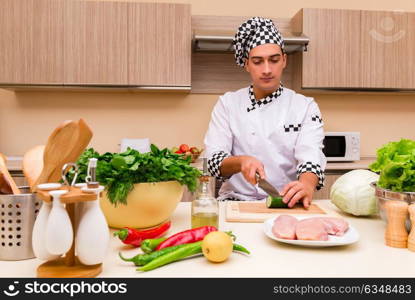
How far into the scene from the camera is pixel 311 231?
37.3 inches

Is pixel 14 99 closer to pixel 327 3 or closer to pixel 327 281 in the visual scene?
pixel 327 3

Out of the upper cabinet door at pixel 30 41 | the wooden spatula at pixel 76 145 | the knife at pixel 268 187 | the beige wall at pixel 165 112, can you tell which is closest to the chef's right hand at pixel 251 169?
the knife at pixel 268 187

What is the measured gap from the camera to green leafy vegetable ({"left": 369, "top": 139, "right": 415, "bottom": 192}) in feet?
3.31


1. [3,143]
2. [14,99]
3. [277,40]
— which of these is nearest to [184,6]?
[277,40]

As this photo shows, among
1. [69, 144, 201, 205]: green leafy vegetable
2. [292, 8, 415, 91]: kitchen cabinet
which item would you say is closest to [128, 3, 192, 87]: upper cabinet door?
[292, 8, 415, 91]: kitchen cabinet

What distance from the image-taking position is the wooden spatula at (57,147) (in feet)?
2.56

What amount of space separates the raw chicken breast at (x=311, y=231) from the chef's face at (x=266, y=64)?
100 centimetres

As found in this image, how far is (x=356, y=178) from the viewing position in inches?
49.1

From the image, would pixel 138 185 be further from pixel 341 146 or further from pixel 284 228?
pixel 341 146

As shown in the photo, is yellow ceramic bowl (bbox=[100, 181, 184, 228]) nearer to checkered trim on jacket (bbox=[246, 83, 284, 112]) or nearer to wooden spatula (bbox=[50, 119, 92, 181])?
wooden spatula (bbox=[50, 119, 92, 181])

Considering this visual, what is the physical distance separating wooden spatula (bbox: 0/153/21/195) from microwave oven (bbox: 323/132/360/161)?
2439 mm

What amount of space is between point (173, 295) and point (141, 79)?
2.25m

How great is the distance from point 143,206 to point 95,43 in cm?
203

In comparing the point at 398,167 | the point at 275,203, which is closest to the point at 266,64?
the point at 275,203
